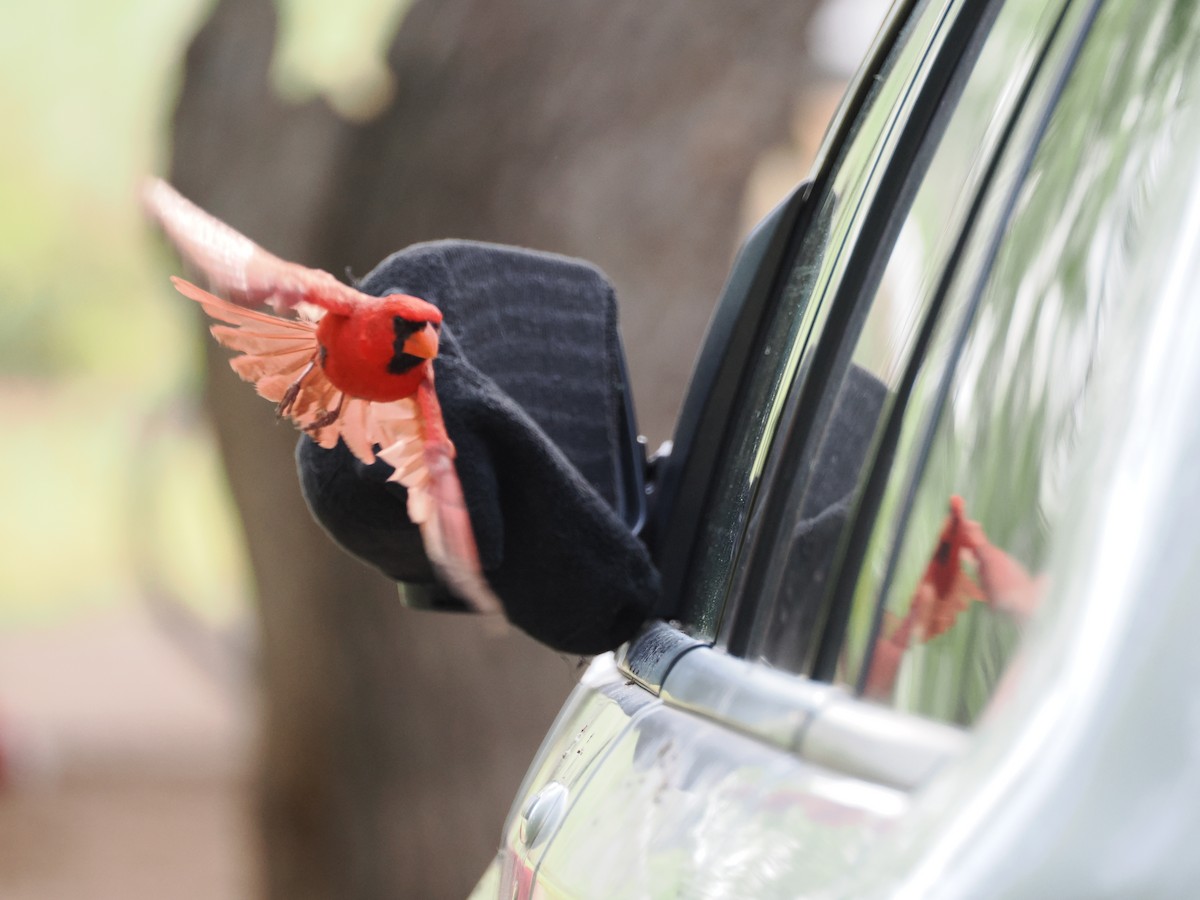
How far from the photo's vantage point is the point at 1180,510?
259 millimetres

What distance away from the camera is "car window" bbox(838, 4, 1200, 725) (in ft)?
1.18

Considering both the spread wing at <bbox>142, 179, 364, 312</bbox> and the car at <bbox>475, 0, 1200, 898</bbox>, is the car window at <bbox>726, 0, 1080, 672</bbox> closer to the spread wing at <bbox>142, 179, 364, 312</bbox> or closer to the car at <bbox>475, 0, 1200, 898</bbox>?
the car at <bbox>475, 0, 1200, 898</bbox>

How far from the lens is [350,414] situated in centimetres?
64

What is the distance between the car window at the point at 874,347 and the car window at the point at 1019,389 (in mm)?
37

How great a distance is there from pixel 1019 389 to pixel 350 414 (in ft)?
1.17

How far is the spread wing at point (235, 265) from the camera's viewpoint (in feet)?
1.96

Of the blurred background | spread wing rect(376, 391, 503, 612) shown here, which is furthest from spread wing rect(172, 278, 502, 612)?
the blurred background

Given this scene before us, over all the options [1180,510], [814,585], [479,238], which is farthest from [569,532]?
[479,238]

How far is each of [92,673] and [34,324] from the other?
3.14ft

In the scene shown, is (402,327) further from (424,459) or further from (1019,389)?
(1019,389)

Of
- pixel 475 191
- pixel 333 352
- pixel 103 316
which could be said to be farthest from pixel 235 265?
pixel 103 316

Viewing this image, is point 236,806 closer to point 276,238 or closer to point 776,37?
point 276,238

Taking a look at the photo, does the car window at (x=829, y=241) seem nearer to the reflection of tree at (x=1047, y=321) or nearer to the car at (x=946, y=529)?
the car at (x=946, y=529)

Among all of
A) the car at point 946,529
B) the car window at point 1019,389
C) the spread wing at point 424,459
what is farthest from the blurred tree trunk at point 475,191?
the car window at point 1019,389
